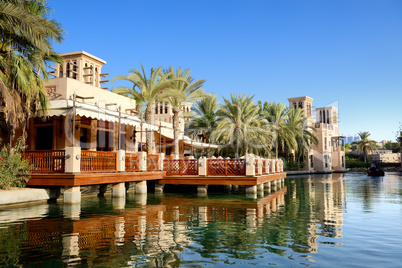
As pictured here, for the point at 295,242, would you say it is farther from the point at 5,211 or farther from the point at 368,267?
the point at 5,211

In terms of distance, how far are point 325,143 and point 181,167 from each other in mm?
54085

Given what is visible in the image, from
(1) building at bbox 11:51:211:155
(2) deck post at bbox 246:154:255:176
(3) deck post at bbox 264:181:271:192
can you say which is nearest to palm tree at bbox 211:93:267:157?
(3) deck post at bbox 264:181:271:192

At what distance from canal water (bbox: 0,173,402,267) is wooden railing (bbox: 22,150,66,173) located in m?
1.59

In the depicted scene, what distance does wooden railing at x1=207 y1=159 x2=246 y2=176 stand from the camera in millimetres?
18752

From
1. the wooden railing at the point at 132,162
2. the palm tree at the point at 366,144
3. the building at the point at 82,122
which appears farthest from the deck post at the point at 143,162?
the palm tree at the point at 366,144

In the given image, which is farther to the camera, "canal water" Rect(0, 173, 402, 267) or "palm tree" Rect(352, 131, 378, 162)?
"palm tree" Rect(352, 131, 378, 162)

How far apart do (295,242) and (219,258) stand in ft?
6.95

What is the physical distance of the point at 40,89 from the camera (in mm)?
14859

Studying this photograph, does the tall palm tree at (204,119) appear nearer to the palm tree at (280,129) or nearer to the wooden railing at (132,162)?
the palm tree at (280,129)

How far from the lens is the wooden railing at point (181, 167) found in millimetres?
19516

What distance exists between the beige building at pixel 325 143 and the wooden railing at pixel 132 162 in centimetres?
4770

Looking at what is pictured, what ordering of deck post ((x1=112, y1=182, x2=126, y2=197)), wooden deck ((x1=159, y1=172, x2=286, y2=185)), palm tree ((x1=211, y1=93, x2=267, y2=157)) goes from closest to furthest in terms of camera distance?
deck post ((x1=112, y1=182, x2=126, y2=197)), wooden deck ((x1=159, y1=172, x2=286, y2=185)), palm tree ((x1=211, y1=93, x2=267, y2=157))

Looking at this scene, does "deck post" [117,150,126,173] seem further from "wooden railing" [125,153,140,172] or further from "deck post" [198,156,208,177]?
"deck post" [198,156,208,177]

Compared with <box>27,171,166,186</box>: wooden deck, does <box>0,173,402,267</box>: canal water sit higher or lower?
lower
